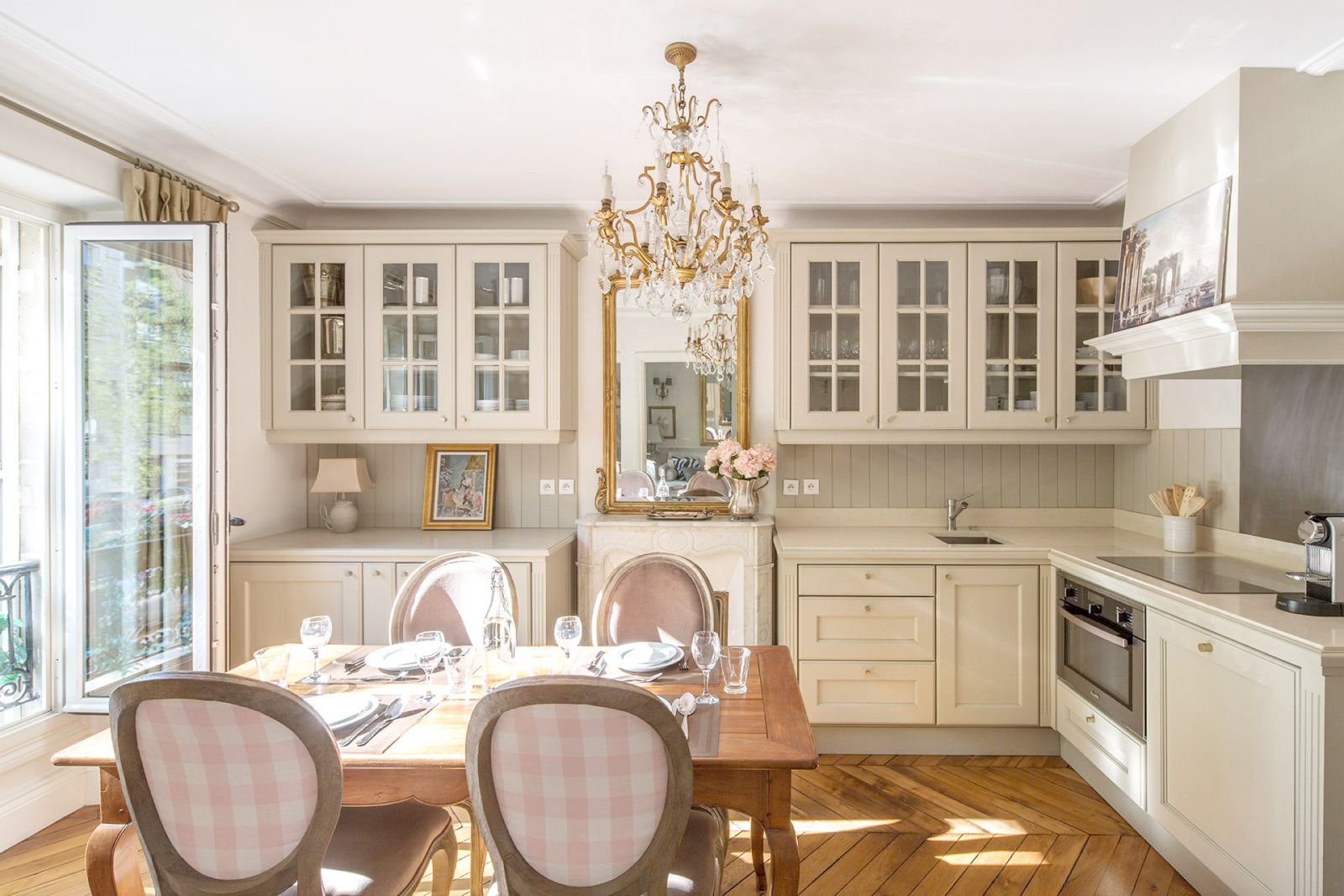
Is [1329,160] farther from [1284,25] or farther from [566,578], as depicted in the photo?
[566,578]

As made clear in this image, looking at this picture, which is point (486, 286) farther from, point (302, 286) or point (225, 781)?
point (225, 781)

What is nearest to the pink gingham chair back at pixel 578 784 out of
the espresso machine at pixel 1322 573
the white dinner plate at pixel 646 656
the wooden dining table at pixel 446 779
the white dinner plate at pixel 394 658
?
the wooden dining table at pixel 446 779

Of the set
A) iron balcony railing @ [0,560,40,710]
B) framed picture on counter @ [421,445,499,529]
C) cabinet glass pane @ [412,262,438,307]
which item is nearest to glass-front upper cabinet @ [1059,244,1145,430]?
framed picture on counter @ [421,445,499,529]

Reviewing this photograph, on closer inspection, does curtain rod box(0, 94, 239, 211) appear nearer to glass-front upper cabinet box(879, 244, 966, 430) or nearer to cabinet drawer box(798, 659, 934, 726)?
glass-front upper cabinet box(879, 244, 966, 430)

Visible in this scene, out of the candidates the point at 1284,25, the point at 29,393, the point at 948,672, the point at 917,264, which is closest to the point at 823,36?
the point at 1284,25

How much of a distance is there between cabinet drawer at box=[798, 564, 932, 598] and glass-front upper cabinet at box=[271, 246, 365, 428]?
2.22 m

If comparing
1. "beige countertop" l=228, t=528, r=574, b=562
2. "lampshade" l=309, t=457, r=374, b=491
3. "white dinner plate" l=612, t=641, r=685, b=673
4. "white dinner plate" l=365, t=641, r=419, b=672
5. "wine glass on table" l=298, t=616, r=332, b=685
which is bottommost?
"white dinner plate" l=365, t=641, r=419, b=672

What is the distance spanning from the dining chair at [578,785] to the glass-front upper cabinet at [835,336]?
2332 millimetres

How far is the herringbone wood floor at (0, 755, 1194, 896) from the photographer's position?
2.28 metres

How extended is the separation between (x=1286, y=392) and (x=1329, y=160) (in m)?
0.79

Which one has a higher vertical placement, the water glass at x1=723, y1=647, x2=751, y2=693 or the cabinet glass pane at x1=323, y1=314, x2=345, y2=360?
the cabinet glass pane at x1=323, y1=314, x2=345, y2=360

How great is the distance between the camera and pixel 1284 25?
199 centimetres

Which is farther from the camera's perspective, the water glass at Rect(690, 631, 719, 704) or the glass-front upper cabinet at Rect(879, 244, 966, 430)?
the glass-front upper cabinet at Rect(879, 244, 966, 430)

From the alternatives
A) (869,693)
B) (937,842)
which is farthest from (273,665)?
(869,693)
